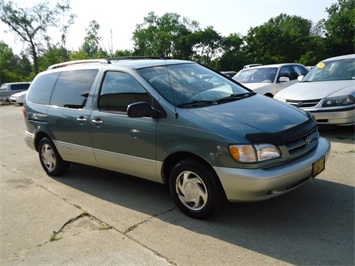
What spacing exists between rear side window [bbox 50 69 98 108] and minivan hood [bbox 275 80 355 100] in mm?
4096

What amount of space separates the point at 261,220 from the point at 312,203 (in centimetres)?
69

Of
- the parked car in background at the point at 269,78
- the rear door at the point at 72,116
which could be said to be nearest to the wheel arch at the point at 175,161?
the rear door at the point at 72,116

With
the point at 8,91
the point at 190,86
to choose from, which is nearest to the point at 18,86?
the point at 8,91

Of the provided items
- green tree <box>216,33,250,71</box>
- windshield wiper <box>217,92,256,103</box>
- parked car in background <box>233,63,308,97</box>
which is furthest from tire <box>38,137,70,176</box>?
green tree <box>216,33,250,71</box>

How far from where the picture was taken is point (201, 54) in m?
67.0

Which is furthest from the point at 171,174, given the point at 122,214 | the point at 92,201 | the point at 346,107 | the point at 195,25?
the point at 195,25

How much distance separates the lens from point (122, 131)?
13.1ft

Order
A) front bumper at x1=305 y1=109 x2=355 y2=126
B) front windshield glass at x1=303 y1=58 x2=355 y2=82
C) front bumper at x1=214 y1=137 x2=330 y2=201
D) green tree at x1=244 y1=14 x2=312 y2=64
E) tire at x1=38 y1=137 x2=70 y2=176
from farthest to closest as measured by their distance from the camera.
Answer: green tree at x1=244 y1=14 x2=312 y2=64 → front windshield glass at x1=303 y1=58 x2=355 y2=82 → front bumper at x1=305 y1=109 x2=355 y2=126 → tire at x1=38 y1=137 x2=70 y2=176 → front bumper at x1=214 y1=137 x2=330 y2=201

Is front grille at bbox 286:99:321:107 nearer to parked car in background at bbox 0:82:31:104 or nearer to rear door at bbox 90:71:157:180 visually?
rear door at bbox 90:71:157:180

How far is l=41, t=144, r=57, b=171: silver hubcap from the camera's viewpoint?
17.7 feet

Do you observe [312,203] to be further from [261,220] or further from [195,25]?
[195,25]

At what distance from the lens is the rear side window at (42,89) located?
5338 millimetres

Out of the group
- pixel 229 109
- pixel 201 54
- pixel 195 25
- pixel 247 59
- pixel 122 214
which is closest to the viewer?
pixel 229 109

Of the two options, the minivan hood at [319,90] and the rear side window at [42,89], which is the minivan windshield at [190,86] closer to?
the rear side window at [42,89]
